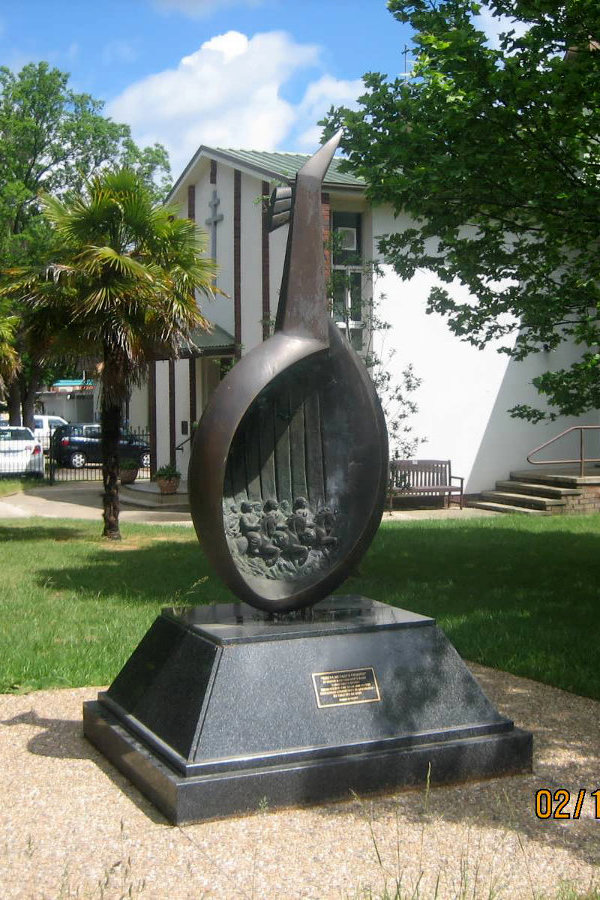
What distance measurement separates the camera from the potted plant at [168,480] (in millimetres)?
20875

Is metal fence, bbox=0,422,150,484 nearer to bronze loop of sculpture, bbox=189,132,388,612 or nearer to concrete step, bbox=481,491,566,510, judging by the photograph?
concrete step, bbox=481,491,566,510

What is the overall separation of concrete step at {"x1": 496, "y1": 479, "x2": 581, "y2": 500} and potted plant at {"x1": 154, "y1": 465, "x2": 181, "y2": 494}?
22.6 feet

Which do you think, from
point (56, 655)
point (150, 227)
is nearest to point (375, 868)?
point (56, 655)

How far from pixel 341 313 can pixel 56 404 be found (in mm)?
54129

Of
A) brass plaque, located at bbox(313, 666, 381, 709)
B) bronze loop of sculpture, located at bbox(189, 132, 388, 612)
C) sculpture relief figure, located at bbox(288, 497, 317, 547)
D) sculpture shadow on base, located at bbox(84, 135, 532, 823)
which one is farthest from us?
sculpture relief figure, located at bbox(288, 497, 317, 547)

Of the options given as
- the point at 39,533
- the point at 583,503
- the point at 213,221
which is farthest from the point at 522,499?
the point at 213,221

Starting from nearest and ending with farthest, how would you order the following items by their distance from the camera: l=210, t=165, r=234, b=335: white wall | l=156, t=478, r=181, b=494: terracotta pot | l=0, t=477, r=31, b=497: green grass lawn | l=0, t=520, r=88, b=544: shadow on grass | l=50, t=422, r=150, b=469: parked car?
l=0, t=520, r=88, b=544: shadow on grass < l=156, t=478, r=181, b=494: terracotta pot < l=210, t=165, r=234, b=335: white wall < l=0, t=477, r=31, b=497: green grass lawn < l=50, t=422, r=150, b=469: parked car

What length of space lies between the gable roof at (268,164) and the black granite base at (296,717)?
541 inches

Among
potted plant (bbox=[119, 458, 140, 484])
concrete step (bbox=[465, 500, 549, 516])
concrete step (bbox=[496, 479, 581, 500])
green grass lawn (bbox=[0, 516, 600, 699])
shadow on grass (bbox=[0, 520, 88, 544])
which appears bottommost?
green grass lawn (bbox=[0, 516, 600, 699])

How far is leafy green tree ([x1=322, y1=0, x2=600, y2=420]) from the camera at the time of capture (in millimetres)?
7934

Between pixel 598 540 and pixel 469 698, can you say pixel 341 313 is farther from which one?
pixel 469 698

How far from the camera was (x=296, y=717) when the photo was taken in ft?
15.9

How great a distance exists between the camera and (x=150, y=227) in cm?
1356
